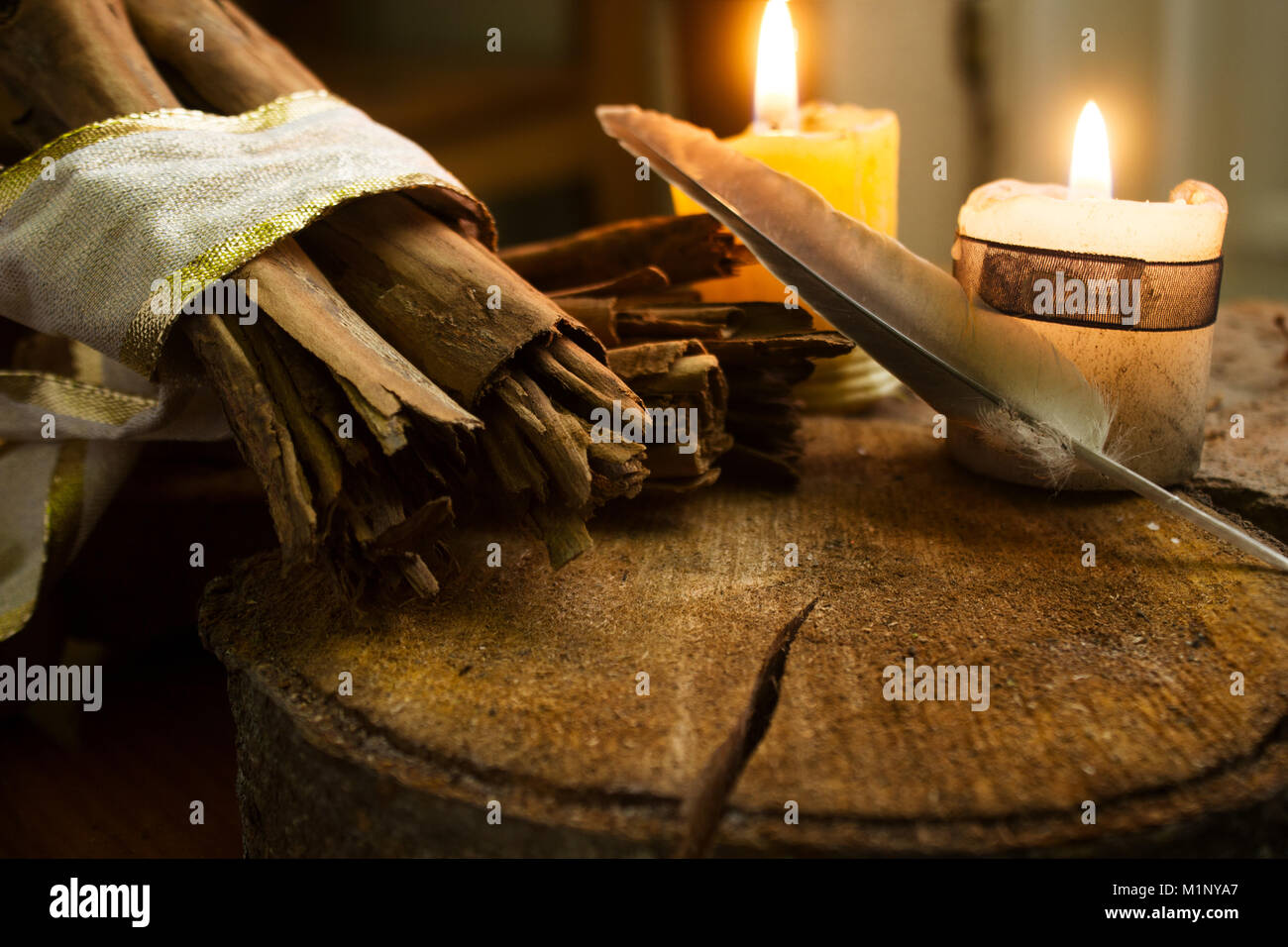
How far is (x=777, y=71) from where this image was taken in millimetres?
1105

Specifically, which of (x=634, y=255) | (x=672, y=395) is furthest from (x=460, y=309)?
(x=634, y=255)

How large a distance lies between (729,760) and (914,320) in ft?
1.48

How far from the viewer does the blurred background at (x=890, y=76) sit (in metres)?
1.98

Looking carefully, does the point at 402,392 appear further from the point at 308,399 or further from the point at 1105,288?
the point at 1105,288

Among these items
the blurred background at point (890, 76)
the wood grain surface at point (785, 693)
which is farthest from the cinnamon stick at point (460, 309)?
the blurred background at point (890, 76)

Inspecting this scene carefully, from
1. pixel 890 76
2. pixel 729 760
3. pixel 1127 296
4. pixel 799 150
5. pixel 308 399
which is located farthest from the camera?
pixel 890 76

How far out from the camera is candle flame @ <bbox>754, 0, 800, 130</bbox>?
1099mm

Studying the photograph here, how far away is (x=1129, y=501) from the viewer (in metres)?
0.92

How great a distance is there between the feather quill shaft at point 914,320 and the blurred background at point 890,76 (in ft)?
3.50

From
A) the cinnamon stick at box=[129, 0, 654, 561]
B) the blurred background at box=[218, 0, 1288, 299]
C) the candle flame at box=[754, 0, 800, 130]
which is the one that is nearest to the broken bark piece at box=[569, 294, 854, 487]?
the cinnamon stick at box=[129, 0, 654, 561]

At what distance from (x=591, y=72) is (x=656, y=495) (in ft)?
4.80

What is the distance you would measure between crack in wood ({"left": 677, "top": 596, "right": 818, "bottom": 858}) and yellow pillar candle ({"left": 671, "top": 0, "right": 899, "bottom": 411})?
475mm

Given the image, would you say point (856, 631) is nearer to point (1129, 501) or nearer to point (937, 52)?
point (1129, 501)
